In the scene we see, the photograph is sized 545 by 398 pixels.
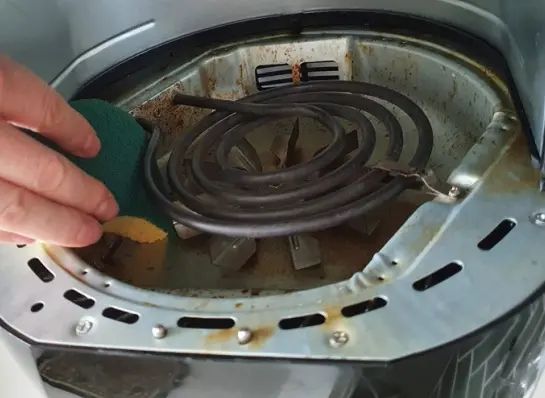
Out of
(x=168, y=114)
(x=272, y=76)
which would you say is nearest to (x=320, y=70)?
(x=272, y=76)

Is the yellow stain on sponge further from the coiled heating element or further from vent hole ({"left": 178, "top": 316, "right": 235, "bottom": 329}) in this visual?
vent hole ({"left": 178, "top": 316, "right": 235, "bottom": 329})

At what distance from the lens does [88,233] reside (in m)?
0.65

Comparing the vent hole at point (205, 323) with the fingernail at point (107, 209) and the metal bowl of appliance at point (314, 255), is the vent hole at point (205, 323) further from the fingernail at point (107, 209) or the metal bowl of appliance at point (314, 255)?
the fingernail at point (107, 209)

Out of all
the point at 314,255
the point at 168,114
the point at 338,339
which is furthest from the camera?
the point at 168,114

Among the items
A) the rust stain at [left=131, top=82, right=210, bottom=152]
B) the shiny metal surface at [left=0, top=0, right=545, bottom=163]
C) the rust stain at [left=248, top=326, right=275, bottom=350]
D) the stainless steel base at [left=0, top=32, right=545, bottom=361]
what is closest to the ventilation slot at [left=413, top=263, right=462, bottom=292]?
the stainless steel base at [left=0, top=32, right=545, bottom=361]

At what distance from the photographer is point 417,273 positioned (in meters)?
0.58

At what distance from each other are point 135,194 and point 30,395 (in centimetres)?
21

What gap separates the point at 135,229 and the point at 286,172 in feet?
0.50

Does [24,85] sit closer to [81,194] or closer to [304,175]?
[81,194]

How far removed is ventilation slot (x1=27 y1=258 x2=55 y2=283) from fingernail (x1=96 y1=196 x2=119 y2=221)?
6cm

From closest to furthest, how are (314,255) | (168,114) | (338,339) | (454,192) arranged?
(338,339) < (454,192) < (314,255) < (168,114)

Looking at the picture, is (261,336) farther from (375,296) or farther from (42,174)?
(42,174)

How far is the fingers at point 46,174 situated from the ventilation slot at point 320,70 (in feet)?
1.14

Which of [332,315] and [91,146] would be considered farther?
[91,146]
